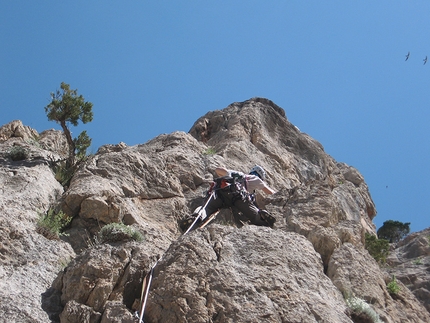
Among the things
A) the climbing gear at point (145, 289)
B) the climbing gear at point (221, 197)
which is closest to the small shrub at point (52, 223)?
the climbing gear at point (221, 197)

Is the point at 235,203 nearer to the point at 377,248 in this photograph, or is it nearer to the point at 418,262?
the point at 377,248

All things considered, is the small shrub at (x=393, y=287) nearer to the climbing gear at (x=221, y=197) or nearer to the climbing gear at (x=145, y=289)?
the climbing gear at (x=221, y=197)

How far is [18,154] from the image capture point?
14828 mm

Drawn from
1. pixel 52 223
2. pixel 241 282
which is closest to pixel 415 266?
pixel 241 282

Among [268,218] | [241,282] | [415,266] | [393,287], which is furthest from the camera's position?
[415,266]

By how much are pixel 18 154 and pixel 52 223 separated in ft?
12.1

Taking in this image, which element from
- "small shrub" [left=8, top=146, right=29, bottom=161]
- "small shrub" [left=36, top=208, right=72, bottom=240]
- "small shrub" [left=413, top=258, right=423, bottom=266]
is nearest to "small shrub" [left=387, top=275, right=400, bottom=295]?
"small shrub" [left=413, top=258, right=423, bottom=266]

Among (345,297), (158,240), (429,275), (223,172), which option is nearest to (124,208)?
(158,240)

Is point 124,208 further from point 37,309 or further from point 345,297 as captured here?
point 345,297

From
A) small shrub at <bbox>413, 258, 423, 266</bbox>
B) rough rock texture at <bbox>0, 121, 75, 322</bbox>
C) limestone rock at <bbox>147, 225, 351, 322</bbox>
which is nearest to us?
limestone rock at <bbox>147, 225, 351, 322</bbox>

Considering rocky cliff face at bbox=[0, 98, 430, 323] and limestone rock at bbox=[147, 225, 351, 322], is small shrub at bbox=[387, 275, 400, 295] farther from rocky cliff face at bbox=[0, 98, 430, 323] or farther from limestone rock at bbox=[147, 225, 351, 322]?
limestone rock at bbox=[147, 225, 351, 322]

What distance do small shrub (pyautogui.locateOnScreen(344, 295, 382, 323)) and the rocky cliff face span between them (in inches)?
2.2

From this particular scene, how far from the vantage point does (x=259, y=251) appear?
34.7 ft

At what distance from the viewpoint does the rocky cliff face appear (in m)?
9.18
